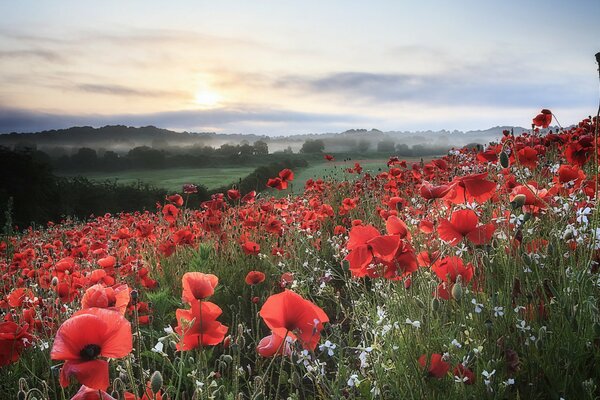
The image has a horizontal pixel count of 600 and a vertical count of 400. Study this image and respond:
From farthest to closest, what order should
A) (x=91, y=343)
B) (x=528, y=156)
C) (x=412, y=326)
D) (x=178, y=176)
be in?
(x=178, y=176) → (x=528, y=156) → (x=412, y=326) → (x=91, y=343)

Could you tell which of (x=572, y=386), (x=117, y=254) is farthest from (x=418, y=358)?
(x=117, y=254)

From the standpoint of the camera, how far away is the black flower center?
4.74ft

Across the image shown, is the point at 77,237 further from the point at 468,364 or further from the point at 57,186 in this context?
the point at 57,186

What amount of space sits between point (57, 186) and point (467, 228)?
72.4ft

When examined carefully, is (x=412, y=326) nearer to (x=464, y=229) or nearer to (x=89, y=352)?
(x=464, y=229)

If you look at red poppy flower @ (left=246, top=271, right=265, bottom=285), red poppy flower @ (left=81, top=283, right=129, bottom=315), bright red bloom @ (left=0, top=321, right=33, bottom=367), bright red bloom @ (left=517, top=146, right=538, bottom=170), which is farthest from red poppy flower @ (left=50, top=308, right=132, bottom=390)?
bright red bloom @ (left=517, top=146, right=538, bottom=170)

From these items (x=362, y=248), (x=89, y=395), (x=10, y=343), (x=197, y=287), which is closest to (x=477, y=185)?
(x=362, y=248)

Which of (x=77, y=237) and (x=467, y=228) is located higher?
(x=467, y=228)

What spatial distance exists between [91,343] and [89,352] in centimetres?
3

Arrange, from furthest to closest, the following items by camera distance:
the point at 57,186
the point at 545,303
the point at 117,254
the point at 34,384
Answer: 1. the point at 57,186
2. the point at 117,254
3. the point at 34,384
4. the point at 545,303

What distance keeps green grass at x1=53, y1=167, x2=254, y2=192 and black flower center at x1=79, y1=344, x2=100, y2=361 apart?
71.9 ft

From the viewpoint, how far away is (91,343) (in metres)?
1.45

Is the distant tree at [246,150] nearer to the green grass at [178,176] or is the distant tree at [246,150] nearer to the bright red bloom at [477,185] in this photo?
the green grass at [178,176]

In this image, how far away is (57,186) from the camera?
21.6 meters
